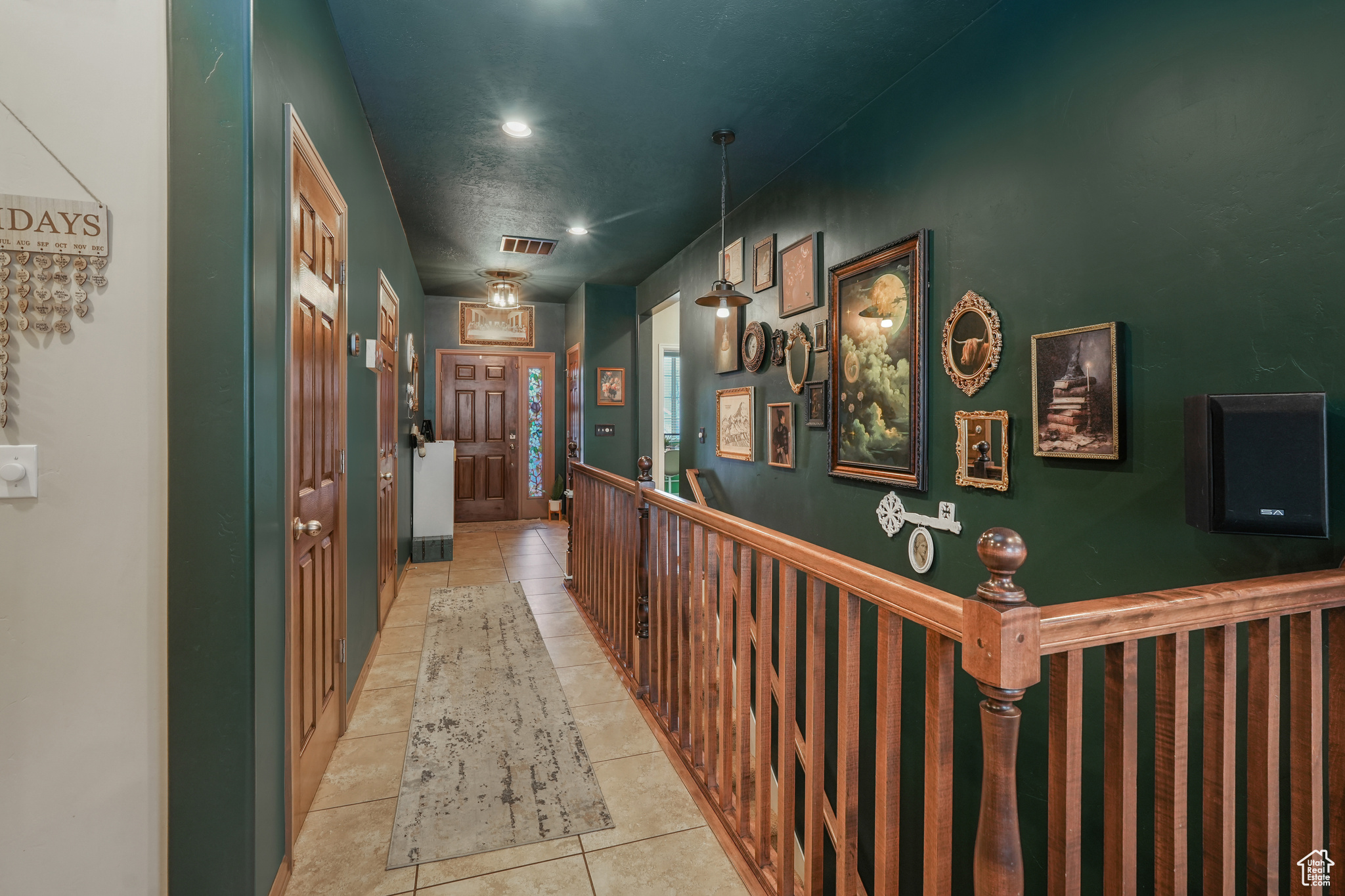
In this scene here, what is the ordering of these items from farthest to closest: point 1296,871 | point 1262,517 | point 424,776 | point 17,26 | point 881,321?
point 881,321 → point 424,776 → point 1262,517 → point 17,26 → point 1296,871

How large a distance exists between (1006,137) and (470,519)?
22.7ft

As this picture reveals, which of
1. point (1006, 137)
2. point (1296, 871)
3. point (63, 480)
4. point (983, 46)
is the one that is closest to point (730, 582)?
point (1296, 871)

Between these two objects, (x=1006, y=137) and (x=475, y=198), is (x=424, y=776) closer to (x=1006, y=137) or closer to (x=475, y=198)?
(x=1006, y=137)

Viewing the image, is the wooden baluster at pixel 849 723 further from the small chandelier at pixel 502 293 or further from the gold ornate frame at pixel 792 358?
the small chandelier at pixel 502 293

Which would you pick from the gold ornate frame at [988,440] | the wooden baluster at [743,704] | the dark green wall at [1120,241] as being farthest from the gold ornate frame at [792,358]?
the wooden baluster at [743,704]

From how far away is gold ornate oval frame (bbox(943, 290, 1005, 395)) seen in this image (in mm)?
2350

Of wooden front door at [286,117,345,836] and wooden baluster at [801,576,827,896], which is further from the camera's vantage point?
wooden front door at [286,117,345,836]

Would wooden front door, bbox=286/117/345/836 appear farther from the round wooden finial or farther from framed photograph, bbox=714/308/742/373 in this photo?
framed photograph, bbox=714/308/742/373

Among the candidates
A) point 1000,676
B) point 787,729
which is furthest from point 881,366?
point 1000,676

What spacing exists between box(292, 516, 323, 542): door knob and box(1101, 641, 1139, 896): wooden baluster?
1.96 metres

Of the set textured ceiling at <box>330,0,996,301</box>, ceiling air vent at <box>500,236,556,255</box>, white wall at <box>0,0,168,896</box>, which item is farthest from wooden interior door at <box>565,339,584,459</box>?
white wall at <box>0,0,168,896</box>

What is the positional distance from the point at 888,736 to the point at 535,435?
713 centimetres

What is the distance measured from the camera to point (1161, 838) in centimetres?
103

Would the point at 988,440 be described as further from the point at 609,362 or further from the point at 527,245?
the point at 609,362
